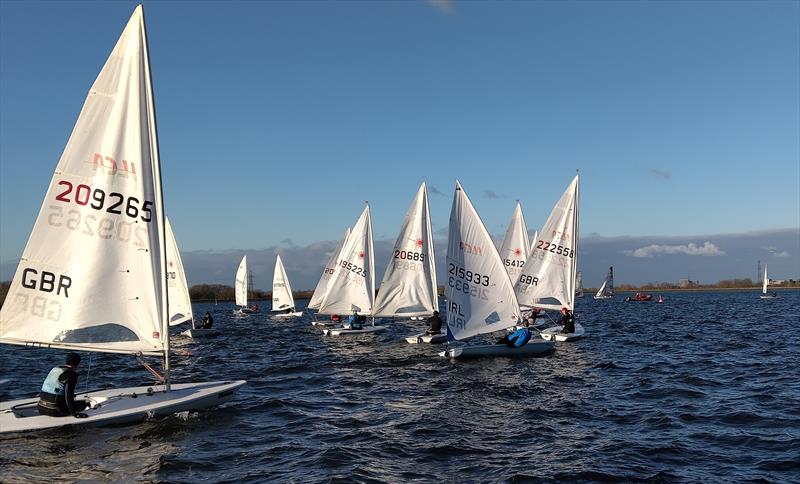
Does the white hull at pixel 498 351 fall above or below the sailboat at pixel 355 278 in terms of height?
below

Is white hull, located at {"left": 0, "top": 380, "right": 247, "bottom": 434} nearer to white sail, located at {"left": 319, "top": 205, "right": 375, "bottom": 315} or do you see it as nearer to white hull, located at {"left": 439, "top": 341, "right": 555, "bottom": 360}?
white hull, located at {"left": 439, "top": 341, "right": 555, "bottom": 360}

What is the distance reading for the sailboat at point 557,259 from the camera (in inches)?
1328

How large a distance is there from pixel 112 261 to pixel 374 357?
52.3ft

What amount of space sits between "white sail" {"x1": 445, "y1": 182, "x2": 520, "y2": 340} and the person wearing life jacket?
15.0m

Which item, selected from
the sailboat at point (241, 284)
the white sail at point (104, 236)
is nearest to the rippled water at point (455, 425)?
the white sail at point (104, 236)

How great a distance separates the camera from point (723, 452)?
11953 millimetres

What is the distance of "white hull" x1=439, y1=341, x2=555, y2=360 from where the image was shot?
24906mm

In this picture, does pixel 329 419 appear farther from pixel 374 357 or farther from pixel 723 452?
pixel 374 357

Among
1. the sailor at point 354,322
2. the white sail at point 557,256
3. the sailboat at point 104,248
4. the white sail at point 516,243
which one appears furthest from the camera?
the white sail at point 516,243

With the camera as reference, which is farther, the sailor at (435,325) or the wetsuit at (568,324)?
the wetsuit at (568,324)

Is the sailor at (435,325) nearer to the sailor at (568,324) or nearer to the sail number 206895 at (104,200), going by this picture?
the sailor at (568,324)

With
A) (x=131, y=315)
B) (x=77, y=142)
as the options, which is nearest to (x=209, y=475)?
(x=131, y=315)

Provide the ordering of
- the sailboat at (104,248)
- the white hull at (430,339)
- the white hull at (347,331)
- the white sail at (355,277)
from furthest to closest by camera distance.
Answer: the white sail at (355,277) → the white hull at (347,331) → the white hull at (430,339) → the sailboat at (104,248)

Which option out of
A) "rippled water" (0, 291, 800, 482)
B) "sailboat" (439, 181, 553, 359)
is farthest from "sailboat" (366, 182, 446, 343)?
"sailboat" (439, 181, 553, 359)
